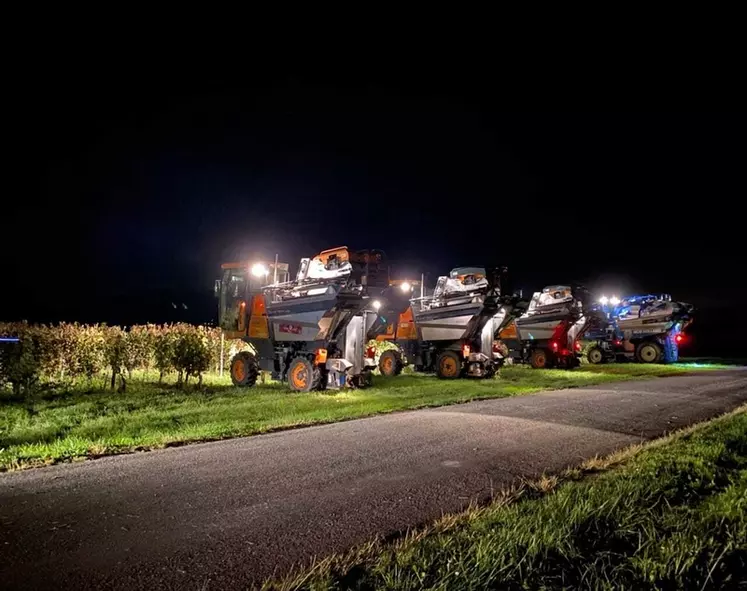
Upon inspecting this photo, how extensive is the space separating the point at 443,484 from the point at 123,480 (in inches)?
126

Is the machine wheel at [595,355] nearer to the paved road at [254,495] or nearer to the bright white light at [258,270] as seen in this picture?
the bright white light at [258,270]

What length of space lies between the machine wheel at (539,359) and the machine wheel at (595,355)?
7055 mm

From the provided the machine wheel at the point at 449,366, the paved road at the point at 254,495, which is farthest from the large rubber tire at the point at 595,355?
the paved road at the point at 254,495

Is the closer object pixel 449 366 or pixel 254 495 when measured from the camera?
pixel 254 495

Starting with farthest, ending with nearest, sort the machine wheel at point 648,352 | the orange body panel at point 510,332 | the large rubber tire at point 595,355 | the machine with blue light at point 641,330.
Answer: the large rubber tire at point 595,355 → the machine wheel at point 648,352 → the machine with blue light at point 641,330 → the orange body panel at point 510,332

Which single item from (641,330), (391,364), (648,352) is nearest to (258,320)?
(391,364)

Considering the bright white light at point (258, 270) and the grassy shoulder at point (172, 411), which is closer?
the grassy shoulder at point (172, 411)

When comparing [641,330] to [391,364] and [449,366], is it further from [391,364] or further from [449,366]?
[391,364]

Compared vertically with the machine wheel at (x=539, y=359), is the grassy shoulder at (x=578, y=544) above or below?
below

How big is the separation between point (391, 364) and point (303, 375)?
6.25m

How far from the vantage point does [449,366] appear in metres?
18.6

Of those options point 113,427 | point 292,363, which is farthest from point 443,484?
point 292,363

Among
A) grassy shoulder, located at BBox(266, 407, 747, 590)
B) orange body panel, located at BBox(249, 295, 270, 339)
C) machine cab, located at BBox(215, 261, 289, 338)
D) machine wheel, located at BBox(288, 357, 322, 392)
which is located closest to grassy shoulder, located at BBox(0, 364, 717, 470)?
machine wheel, located at BBox(288, 357, 322, 392)

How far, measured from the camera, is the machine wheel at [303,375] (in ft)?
45.2
